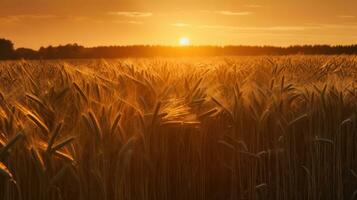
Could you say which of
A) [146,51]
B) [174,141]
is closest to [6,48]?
[146,51]

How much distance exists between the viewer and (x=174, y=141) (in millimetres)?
3348

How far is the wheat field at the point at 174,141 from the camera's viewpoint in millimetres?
2430

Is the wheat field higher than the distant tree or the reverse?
the reverse

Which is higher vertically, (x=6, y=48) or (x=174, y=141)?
(x=6, y=48)

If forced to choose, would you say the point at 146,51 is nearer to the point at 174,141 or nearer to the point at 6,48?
the point at 6,48

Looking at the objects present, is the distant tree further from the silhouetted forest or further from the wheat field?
the wheat field

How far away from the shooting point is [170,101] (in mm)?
3160

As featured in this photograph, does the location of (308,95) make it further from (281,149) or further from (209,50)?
(209,50)

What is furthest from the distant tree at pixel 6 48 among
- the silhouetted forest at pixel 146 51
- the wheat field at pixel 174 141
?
the wheat field at pixel 174 141

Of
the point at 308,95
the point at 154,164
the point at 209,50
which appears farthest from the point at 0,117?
Result: the point at 209,50

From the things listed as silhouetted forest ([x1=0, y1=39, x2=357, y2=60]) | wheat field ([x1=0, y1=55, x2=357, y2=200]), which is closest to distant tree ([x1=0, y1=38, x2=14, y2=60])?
silhouetted forest ([x1=0, y1=39, x2=357, y2=60])

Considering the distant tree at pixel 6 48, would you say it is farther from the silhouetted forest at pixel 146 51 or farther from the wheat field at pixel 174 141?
the wheat field at pixel 174 141

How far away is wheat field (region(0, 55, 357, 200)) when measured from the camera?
243 centimetres

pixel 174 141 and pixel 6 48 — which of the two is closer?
pixel 174 141
